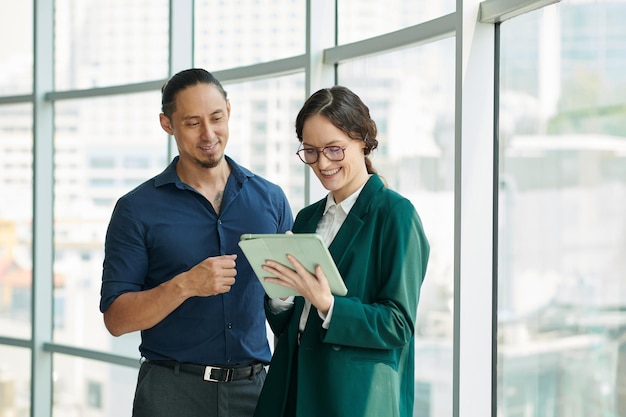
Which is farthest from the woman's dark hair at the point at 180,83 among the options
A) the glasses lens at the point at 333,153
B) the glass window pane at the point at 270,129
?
the glass window pane at the point at 270,129

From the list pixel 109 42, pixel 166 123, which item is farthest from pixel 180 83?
pixel 109 42

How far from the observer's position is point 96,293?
4.66 m

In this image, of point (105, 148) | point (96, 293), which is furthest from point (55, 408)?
point (105, 148)

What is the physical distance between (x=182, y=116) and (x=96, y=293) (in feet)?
8.46

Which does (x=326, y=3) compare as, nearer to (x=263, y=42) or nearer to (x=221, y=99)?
(x=263, y=42)

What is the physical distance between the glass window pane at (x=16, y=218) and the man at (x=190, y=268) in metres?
2.87

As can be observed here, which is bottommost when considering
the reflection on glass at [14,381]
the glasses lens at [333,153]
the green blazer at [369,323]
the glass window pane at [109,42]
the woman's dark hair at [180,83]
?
the reflection on glass at [14,381]

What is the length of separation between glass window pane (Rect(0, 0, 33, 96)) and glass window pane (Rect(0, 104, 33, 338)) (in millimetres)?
155

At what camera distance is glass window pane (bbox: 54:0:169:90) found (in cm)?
435

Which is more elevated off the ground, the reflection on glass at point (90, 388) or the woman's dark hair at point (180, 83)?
the woman's dark hair at point (180, 83)

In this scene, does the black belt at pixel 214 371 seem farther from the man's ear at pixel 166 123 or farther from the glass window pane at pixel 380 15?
the glass window pane at pixel 380 15

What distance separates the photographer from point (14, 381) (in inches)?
204

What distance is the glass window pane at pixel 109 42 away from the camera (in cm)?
435

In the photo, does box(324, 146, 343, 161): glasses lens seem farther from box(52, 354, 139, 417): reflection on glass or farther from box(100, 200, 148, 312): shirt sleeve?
box(52, 354, 139, 417): reflection on glass
